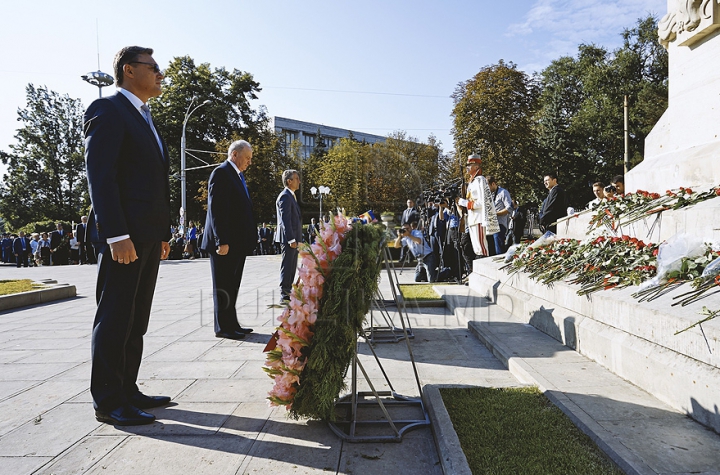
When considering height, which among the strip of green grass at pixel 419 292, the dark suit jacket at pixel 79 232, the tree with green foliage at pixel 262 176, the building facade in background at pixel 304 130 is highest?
the building facade in background at pixel 304 130

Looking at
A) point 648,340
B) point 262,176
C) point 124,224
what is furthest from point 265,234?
point 648,340

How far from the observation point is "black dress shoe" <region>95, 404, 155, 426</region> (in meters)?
3.24

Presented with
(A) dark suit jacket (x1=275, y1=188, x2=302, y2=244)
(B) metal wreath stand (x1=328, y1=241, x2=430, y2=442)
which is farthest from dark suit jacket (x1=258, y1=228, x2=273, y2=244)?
(B) metal wreath stand (x1=328, y1=241, x2=430, y2=442)

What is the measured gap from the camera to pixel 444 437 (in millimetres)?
2793

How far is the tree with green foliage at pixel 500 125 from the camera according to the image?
34.7 meters

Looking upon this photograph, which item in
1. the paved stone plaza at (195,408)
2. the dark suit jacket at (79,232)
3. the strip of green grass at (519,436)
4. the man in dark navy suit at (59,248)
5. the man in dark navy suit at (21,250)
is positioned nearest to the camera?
the strip of green grass at (519,436)

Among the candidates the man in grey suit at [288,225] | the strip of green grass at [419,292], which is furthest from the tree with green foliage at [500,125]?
Answer: the man in grey suit at [288,225]

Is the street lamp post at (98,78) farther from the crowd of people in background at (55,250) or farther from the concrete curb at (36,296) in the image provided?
the concrete curb at (36,296)

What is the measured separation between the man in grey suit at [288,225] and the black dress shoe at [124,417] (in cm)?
402

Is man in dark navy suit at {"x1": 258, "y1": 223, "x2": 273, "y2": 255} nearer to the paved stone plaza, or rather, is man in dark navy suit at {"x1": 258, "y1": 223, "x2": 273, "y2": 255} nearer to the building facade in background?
the paved stone plaza

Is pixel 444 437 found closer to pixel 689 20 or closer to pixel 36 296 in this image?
pixel 689 20

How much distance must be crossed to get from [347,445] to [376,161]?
4565cm

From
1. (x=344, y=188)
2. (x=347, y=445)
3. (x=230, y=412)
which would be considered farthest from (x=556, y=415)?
(x=344, y=188)

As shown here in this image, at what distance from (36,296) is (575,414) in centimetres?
974
